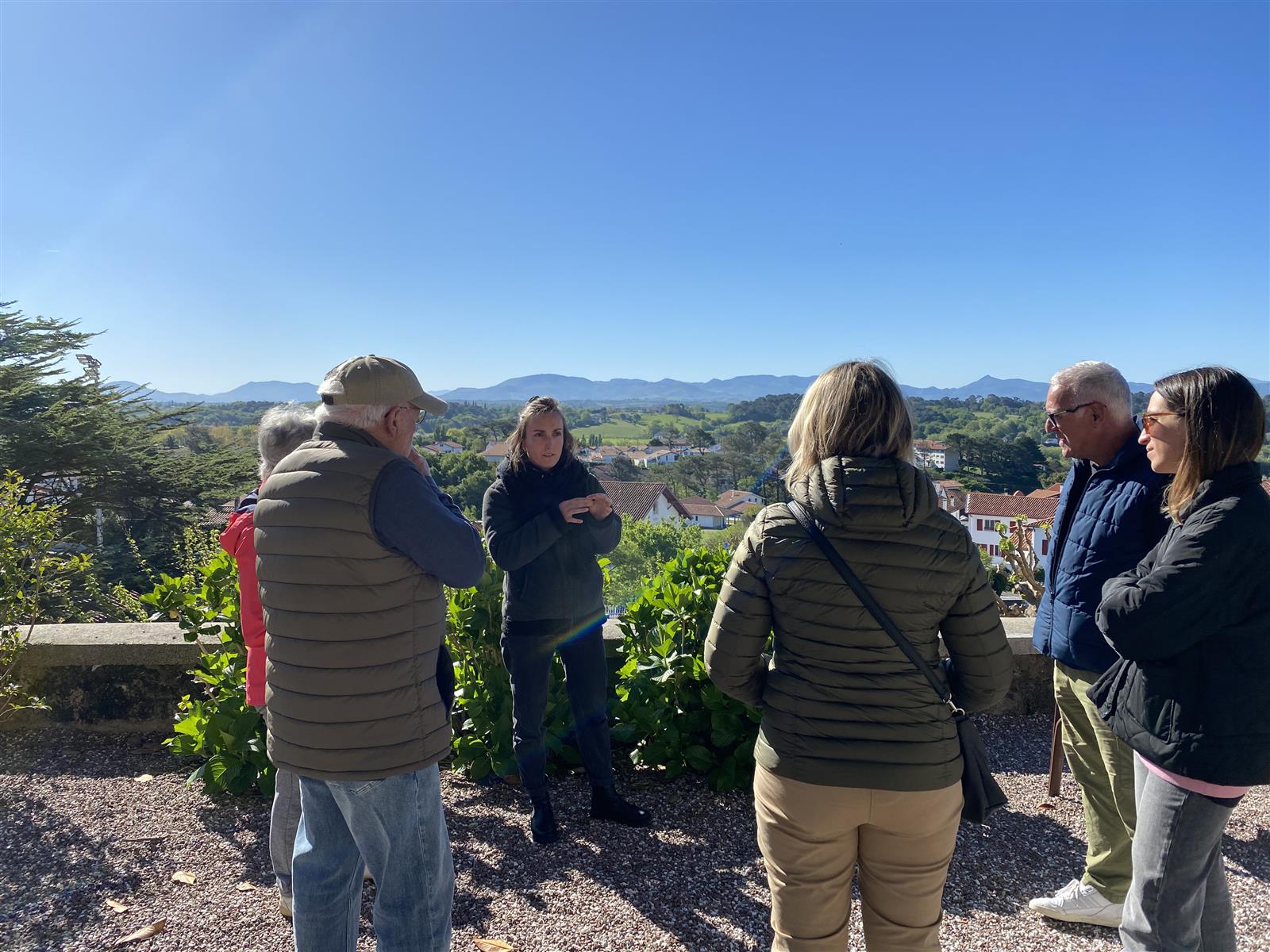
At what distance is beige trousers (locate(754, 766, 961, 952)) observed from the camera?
1712mm

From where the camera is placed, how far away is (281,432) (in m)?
2.31

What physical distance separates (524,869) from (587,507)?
133 cm

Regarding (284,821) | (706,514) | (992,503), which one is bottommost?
(706,514)

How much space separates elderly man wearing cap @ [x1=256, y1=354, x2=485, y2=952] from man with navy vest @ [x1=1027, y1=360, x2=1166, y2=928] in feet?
6.30

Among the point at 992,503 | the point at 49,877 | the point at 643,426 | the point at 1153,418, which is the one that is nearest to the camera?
the point at 1153,418

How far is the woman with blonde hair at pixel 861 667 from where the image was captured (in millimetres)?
1689

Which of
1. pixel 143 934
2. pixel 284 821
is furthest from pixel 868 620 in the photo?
pixel 143 934

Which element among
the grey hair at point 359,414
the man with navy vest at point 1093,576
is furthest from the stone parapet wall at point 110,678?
the grey hair at point 359,414

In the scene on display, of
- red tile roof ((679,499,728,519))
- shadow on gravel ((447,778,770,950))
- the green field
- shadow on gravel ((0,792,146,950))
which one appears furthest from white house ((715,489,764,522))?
shadow on gravel ((0,792,146,950))

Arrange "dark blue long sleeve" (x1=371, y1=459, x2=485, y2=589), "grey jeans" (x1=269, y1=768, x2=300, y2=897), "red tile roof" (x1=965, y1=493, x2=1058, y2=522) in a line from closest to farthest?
"dark blue long sleeve" (x1=371, y1=459, x2=485, y2=589)
"grey jeans" (x1=269, y1=768, x2=300, y2=897)
"red tile roof" (x1=965, y1=493, x2=1058, y2=522)

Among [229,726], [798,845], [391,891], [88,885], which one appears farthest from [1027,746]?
[88,885]

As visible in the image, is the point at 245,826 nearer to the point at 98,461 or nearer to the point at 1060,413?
the point at 1060,413

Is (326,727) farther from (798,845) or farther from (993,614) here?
(993,614)

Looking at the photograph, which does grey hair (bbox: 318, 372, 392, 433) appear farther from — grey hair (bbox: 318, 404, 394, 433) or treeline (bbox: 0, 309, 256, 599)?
treeline (bbox: 0, 309, 256, 599)
